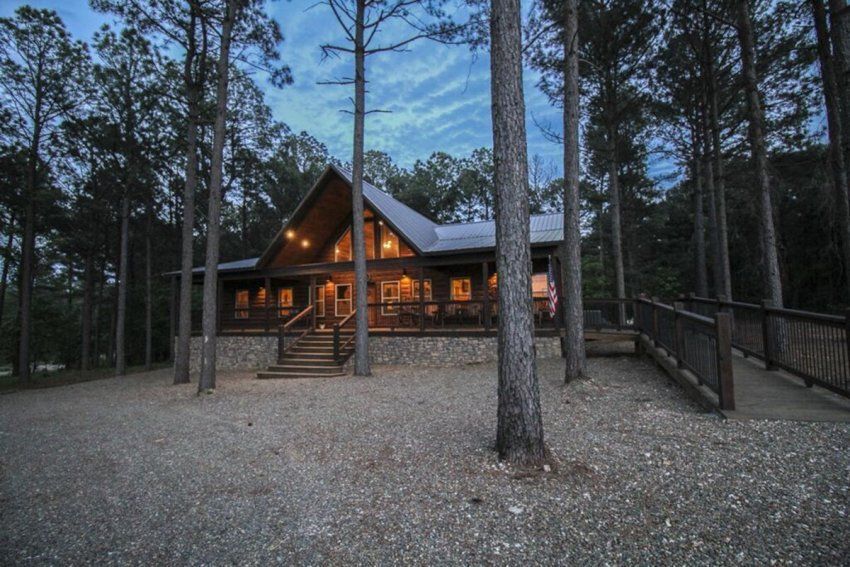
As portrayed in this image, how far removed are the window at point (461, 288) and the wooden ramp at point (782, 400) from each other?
9.63m

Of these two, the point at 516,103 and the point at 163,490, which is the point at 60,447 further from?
the point at 516,103

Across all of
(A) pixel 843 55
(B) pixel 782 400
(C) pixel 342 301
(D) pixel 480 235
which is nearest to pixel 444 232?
(D) pixel 480 235

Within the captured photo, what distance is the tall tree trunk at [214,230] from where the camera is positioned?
29.7ft

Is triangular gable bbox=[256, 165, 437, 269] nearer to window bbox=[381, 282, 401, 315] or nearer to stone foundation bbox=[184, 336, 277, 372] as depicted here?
window bbox=[381, 282, 401, 315]

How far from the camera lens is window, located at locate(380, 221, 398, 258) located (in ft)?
51.2

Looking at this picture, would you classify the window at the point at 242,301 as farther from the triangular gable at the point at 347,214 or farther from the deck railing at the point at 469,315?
the triangular gable at the point at 347,214

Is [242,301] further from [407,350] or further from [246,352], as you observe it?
[407,350]

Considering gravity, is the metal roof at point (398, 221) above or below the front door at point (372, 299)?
above

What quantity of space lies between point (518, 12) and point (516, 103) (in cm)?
105

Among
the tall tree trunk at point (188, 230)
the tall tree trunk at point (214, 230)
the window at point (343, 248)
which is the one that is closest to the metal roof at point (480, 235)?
the window at point (343, 248)

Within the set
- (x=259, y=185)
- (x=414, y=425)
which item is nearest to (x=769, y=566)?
(x=414, y=425)

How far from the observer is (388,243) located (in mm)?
15750

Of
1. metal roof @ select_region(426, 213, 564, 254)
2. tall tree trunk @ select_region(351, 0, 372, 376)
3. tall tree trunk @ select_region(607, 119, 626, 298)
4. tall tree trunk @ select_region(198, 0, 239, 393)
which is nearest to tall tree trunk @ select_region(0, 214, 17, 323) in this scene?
tall tree trunk @ select_region(198, 0, 239, 393)

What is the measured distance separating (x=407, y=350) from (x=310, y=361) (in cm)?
308
